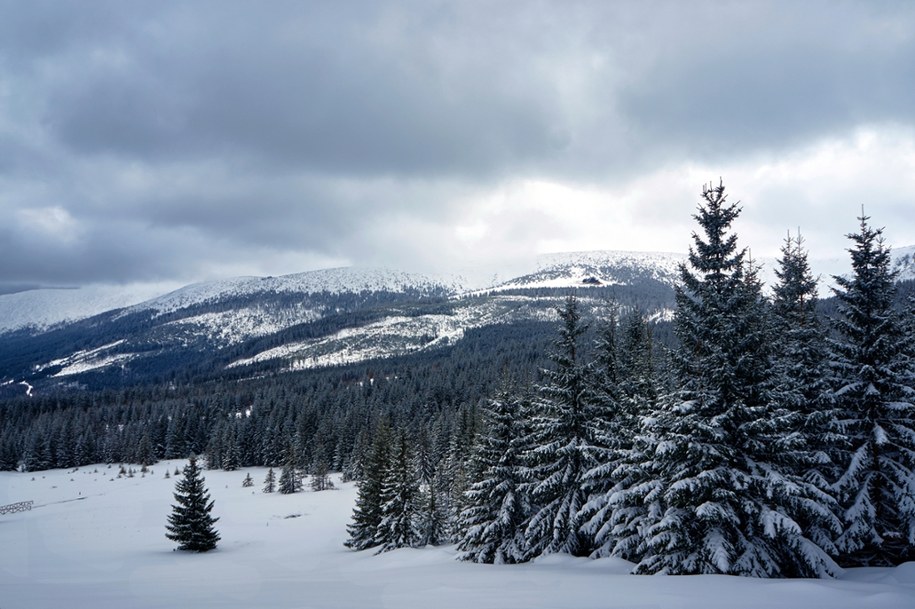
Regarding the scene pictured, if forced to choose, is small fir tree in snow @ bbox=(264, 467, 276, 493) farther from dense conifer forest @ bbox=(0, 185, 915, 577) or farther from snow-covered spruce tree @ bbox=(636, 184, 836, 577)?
snow-covered spruce tree @ bbox=(636, 184, 836, 577)

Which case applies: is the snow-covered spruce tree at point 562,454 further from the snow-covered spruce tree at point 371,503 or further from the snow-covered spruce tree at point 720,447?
the snow-covered spruce tree at point 371,503

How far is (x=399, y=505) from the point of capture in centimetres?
3250

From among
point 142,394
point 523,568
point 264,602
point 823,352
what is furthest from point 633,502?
point 142,394

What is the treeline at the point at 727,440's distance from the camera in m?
13.2

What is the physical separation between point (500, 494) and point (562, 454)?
397 centimetres

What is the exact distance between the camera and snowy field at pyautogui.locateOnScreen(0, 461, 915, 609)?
952 centimetres

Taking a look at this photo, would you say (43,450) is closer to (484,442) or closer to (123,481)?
(123,481)

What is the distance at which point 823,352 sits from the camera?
18.1 m

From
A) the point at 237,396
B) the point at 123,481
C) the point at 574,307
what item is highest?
the point at 574,307

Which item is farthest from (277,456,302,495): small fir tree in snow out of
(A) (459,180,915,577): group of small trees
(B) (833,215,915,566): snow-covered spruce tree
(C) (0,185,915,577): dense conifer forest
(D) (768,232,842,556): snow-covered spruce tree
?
(B) (833,215,915,566): snow-covered spruce tree

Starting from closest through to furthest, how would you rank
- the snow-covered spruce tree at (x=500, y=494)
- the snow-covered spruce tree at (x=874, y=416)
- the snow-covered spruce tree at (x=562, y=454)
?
1. the snow-covered spruce tree at (x=874, y=416)
2. the snow-covered spruce tree at (x=562, y=454)
3. the snow-covered spruce tree at (x=500, y=494)

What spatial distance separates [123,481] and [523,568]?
93.4m

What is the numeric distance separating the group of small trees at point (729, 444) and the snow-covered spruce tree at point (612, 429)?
91 millimetres

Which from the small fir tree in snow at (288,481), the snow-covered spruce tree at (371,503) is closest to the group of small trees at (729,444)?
the snow-covered spruce tree at (371,503)
